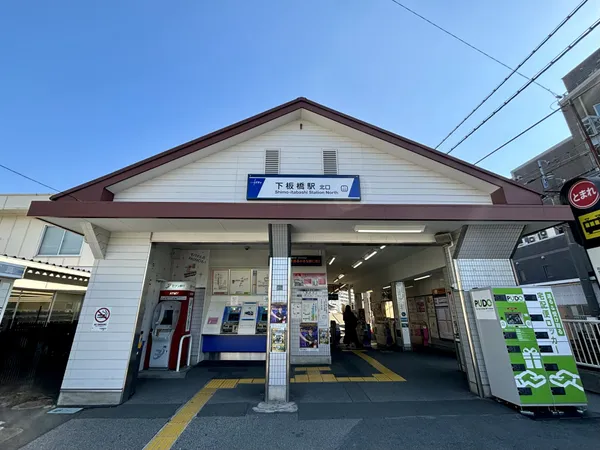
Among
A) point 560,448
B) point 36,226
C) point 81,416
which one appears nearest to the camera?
point 560,448

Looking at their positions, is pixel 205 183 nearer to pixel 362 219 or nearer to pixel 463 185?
pixel 362 219

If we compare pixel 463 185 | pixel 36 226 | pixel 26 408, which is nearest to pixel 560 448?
pixel 463 185

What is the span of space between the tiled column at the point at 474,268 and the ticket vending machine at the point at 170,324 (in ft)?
22.1

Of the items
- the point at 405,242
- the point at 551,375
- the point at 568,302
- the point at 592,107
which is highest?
the point at 592,107

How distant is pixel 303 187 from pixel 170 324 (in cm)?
526

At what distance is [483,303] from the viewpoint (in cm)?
491

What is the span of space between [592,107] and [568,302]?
11.1m

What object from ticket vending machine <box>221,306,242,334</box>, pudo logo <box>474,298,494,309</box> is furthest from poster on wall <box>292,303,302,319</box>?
pudo logo <box>474,298,494,309</box>

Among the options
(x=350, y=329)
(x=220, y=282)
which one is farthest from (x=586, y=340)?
(x=220, y=282)

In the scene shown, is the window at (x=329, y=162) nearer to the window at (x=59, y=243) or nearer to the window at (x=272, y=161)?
the window at (x=272, y=161)

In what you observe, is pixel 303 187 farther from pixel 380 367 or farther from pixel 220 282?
pixel 380 367

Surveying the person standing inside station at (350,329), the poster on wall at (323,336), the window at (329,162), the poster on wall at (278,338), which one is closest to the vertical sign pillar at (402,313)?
the person standing inside station at (350,329)

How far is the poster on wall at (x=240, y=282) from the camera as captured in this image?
845 centimetres

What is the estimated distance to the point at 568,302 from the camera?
A: 49.1 feet
